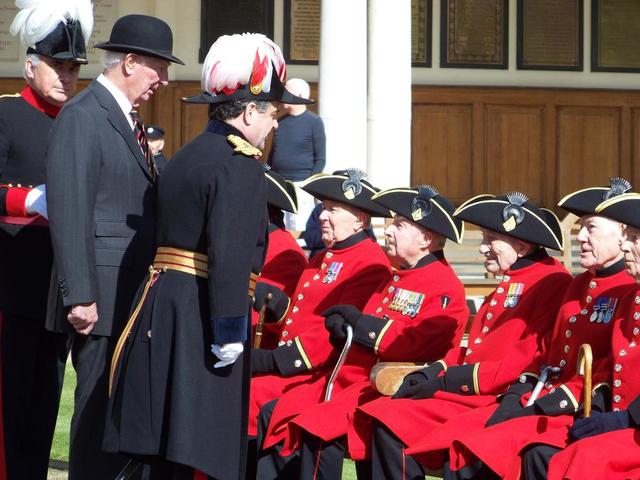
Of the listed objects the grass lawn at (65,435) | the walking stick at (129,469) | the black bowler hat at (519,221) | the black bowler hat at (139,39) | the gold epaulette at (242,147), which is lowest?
the grass lawn at (65,435)

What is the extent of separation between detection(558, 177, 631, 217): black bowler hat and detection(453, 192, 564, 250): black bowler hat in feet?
0.97

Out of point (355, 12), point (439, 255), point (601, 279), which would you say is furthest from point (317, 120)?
point (601, 279)

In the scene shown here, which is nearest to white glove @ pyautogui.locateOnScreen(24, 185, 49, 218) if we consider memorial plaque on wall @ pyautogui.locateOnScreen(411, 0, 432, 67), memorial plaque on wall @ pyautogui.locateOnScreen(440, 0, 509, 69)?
memorial plaque on wall @ pyautogui.locateOnScreen(411, 0, 432, 67)

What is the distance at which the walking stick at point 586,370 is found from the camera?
488 centimetres

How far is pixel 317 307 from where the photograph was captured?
6465 mm

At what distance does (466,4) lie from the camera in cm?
1772

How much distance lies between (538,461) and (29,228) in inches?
88.3

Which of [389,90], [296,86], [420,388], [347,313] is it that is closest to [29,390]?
[347,313]

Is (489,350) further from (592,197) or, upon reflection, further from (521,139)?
(521,139)

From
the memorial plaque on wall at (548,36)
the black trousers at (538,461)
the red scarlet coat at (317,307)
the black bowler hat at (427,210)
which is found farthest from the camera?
the memorial plaque on wall at (548,36)

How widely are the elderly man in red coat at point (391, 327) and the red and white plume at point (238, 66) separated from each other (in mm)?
1317

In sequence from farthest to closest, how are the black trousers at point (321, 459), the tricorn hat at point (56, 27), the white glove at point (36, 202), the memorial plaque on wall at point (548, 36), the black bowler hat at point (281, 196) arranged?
the memorial plaque on wall at point (548, 36) < the black bowler hat at point (281, 196) < the black trousers at point (321, 459) < the tricorn hat at point (56, 27) < the white glove at point (36, 202)

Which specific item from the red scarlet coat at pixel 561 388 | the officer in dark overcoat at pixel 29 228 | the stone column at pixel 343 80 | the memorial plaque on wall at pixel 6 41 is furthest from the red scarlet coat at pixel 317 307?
the memorial plaque on wall at pixel 6 41

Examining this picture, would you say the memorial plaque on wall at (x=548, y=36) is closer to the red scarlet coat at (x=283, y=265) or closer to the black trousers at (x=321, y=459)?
the red scarlet coat at (x=283, y=265)
